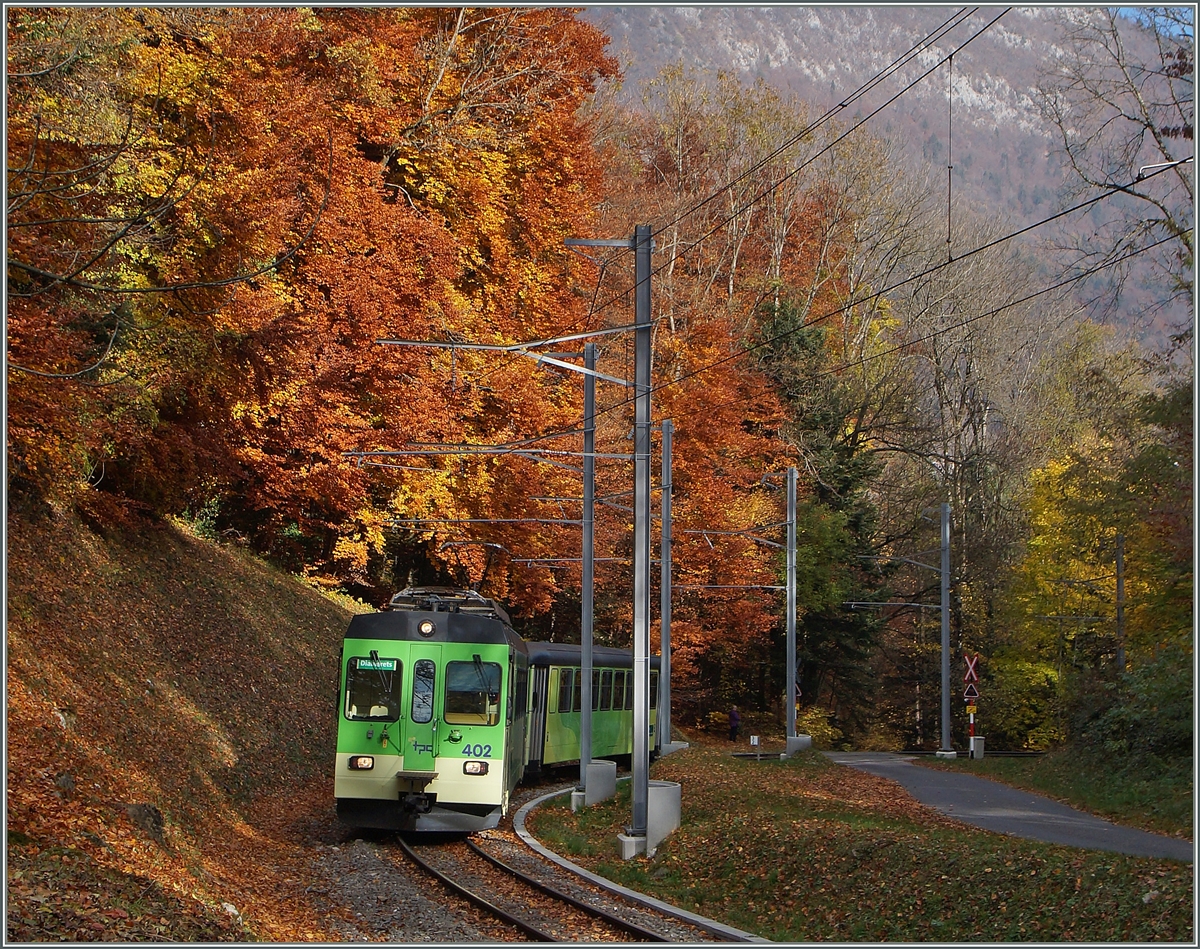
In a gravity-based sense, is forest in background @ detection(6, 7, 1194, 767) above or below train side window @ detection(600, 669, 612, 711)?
above

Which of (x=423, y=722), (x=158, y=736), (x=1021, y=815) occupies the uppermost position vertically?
(x=423, y=722)

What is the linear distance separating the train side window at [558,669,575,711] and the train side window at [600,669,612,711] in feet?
4.16

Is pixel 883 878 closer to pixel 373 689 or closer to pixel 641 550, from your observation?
pixel 641 550

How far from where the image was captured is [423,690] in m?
16.9

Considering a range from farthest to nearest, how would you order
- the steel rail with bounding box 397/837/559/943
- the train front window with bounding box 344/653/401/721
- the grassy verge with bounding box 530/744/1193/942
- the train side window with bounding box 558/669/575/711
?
1. the train side window with bounding box 558/669/575/711
2. the train front window with bounding box 344/653/401/721
3. the steel rail with bounding box 397/837/559/943
4. the grassy verge with bounding box 530/744/1193/942

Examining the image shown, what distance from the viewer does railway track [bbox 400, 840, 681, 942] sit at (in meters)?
11.4

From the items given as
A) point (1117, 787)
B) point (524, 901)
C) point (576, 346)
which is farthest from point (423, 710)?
point (576, 346)

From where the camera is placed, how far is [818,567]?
47.6 meters

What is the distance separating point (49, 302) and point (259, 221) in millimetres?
8214

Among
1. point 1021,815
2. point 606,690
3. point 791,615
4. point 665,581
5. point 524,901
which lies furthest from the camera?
point 791,615

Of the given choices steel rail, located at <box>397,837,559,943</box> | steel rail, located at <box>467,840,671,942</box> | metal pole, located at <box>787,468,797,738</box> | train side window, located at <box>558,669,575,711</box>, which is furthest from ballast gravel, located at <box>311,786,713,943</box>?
metal pole, located at <box>787,468,797,738</box>

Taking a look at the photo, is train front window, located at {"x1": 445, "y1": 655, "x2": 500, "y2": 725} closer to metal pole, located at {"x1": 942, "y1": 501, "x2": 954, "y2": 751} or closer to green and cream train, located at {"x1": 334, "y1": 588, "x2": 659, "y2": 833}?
green and cream train, located at {"x1": 334, "y1": 588, "x2": 659, "y2": 833}

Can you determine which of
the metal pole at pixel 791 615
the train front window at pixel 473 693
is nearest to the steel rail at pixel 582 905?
the train front window at pixel 473 693

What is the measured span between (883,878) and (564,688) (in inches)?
573
